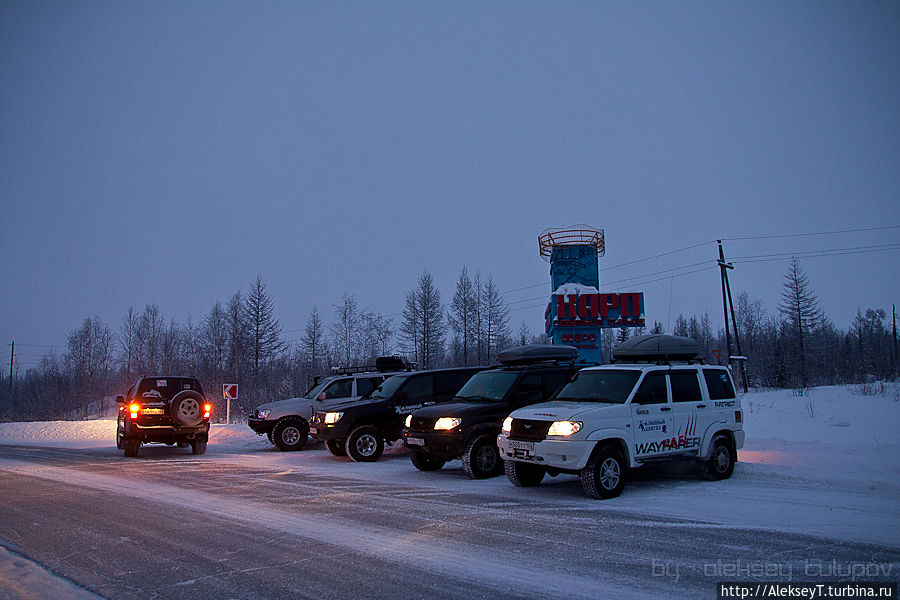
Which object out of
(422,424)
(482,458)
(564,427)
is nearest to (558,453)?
(564,427)

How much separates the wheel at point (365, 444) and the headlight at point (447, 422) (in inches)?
138

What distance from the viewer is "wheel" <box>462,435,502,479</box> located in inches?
424

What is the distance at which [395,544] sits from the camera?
6270mm

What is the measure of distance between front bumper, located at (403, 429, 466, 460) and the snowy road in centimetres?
49

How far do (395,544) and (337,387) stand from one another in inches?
439

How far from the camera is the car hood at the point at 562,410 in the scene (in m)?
8.66

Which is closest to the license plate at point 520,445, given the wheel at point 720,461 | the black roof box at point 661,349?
the black roof box at point 661,349

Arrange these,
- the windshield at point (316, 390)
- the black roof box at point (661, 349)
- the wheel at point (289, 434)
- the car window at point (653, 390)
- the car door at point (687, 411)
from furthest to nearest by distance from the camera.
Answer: the windshield at point (316, 390), the wheel at point (289, 434), the black roof box at point (661, 349), the car door at point (687, 411), the car window at point (653, 390)

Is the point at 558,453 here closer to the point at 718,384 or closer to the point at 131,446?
the point at 718,384

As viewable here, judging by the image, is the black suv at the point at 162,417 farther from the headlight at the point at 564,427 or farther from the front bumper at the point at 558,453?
the headlight at the point at 564,427

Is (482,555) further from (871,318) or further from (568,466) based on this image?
(871,318)

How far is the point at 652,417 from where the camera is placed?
926 cm

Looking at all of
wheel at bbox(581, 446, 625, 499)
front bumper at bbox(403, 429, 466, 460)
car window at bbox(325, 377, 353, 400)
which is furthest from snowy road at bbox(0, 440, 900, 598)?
car window at bbox(325, 377, 353, 400)

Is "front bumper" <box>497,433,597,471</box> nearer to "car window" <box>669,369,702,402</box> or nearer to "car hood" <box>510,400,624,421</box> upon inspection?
"car hood" <box>510,400,624,421</box>
